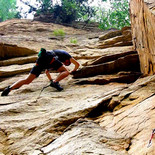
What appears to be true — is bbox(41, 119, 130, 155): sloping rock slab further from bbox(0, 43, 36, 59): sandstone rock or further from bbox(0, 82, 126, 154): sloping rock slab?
bbox(0, 43, 36, 59): sandstone rock

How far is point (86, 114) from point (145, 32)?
10.8 feet

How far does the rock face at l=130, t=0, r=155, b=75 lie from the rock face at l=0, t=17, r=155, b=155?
51cm

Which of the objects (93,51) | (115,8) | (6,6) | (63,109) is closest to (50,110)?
(63,109)

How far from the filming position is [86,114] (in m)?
4.79

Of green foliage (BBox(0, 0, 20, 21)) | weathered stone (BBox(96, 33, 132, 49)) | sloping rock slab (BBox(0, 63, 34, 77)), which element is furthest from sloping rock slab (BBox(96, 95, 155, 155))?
green foliage (BBox(0, 0, 20, 21))

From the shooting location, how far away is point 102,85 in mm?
6727

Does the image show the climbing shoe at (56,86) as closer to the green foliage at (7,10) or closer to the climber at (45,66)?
the climber at (45,66)

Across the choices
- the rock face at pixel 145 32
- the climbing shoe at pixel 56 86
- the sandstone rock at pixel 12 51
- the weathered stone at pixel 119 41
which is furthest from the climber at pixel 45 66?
the weathered stone at pixel 119 41

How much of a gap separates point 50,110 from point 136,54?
388cm

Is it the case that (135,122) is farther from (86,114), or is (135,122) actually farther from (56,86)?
(56,86)

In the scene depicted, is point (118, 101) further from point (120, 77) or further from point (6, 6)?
point (6, 6)

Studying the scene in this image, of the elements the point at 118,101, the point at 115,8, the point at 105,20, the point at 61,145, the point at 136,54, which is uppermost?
the point at 115,8

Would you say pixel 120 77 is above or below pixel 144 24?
A: below

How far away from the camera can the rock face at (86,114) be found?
363 cm
